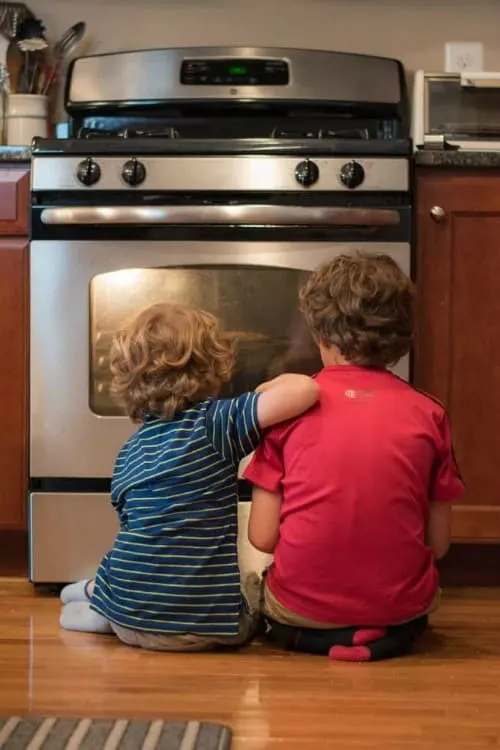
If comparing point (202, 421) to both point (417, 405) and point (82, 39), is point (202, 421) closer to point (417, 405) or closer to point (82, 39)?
point (417, 405)

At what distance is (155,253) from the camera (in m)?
2.28

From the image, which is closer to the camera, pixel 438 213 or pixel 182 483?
pixel 182 483

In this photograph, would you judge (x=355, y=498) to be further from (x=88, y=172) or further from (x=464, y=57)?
(x=464, y=57)

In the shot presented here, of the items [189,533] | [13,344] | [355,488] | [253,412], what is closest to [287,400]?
[253,412]

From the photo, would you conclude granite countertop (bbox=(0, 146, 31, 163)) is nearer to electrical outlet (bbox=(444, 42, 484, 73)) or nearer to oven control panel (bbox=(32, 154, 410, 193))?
oven control panel (bbox=(32, 154, 410, 193))

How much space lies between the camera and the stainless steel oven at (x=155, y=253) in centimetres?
226

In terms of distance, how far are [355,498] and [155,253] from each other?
0.73m

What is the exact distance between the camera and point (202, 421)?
192cm

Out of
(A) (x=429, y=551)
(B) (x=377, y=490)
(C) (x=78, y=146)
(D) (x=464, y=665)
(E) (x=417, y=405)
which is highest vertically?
(C) (x=78, y=146)

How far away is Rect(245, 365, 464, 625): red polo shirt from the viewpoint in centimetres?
187

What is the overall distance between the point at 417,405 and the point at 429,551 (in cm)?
26

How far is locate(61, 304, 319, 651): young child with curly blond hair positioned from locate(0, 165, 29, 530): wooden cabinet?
18.9 inches

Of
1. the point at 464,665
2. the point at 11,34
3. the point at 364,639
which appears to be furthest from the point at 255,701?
the point at 11,34

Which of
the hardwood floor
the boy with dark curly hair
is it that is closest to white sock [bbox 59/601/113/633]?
the hardwood floor
